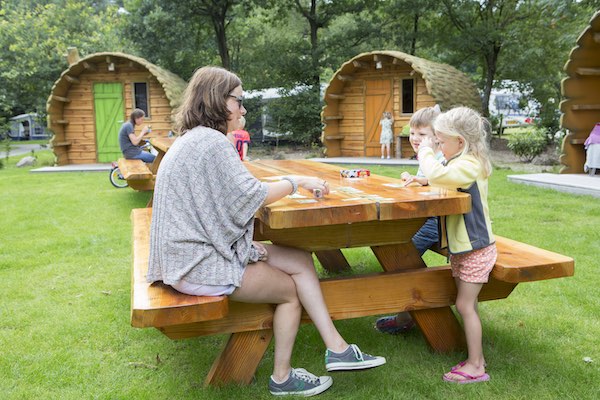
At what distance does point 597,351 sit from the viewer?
338 cm

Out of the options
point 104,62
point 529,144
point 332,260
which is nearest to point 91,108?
point 104,62

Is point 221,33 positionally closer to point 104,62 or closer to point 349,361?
point 104,62

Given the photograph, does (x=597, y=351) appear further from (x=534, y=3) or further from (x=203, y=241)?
(x=534, y=3)

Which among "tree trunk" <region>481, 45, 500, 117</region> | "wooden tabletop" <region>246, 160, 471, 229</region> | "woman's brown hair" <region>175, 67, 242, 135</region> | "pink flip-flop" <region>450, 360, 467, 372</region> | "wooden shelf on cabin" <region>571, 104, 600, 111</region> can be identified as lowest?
"pink flip-flop" <region>450, 360, 467, 372</region>

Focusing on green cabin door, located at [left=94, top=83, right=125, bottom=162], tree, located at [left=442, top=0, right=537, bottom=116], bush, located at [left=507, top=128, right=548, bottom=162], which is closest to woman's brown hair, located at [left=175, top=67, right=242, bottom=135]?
bush, located at [left=507, top=128, right=548, bottom=162]

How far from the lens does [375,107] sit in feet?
58.9

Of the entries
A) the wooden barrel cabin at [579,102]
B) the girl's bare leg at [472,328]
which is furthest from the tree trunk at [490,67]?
the girl's bare leg at [472,328]

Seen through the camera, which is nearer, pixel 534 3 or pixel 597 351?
pixel 597 351

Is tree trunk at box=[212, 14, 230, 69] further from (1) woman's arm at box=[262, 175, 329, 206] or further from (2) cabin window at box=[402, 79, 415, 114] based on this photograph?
(1) woman's arm at box=[262, 175, 329, 206]

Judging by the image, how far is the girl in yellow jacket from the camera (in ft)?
9.87

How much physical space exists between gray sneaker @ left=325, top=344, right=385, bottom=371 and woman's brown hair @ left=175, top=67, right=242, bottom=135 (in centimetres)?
116

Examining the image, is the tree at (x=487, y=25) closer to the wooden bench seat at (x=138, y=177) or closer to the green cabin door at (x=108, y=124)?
the green cabin door at (x=108, y=124)

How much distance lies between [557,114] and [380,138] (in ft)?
21.7

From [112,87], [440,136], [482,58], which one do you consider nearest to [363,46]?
[482,58]
